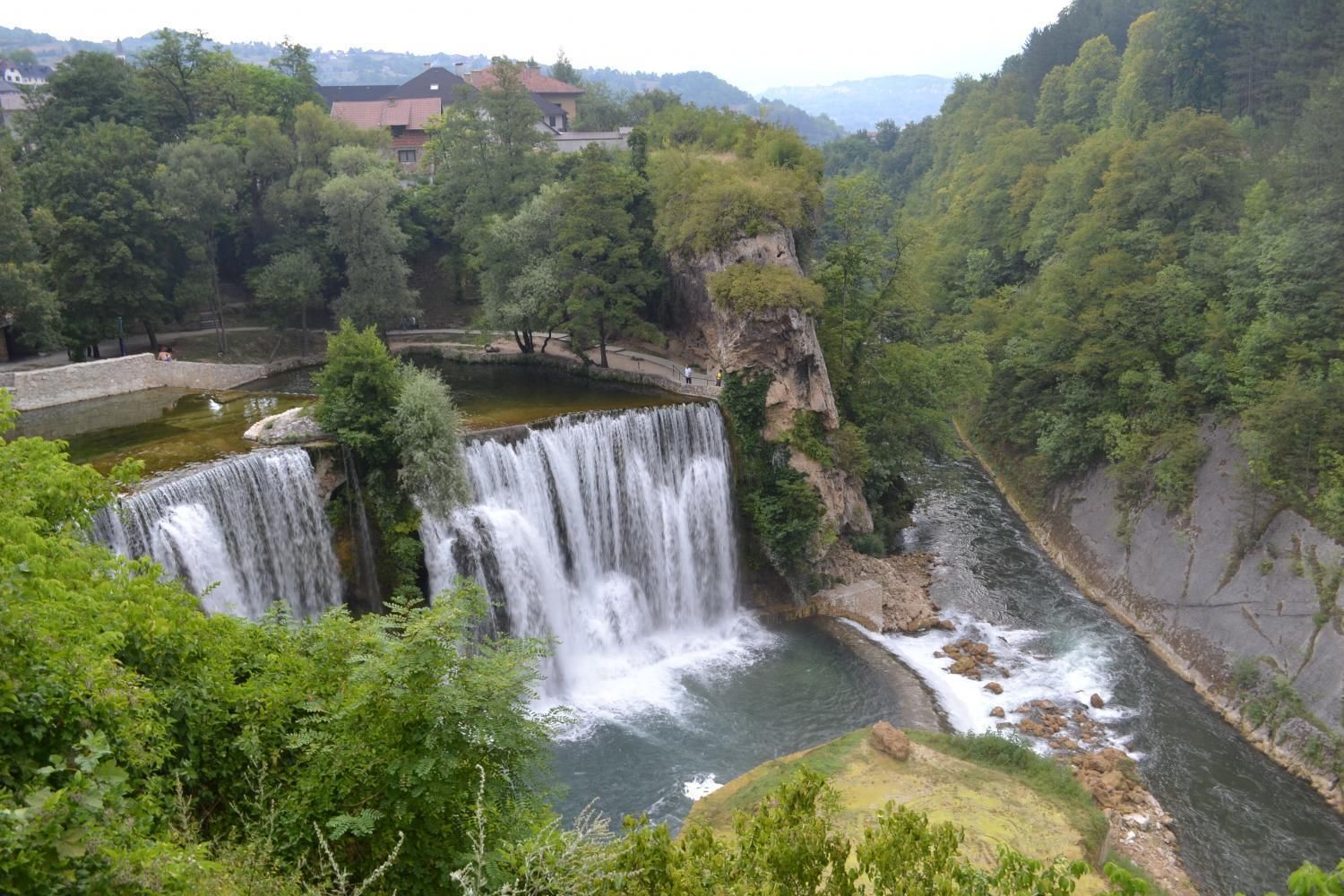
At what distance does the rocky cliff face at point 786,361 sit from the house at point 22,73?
11945 centimetres

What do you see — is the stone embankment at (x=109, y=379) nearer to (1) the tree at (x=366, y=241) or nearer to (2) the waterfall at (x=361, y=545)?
(1) the tree at (x=366, y=241)

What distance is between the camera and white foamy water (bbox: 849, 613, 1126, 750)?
22750mm

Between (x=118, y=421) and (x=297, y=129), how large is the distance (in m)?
16.4

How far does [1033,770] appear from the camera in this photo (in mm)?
18766

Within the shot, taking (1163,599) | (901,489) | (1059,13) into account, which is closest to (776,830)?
(1163,599)

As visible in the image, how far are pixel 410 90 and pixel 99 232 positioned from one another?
→ 39266 mm

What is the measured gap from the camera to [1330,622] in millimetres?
22562

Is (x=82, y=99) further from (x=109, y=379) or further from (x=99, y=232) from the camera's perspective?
(x=109, y=379)

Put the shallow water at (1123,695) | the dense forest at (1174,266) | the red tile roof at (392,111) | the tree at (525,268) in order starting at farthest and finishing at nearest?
the red tile roof at (392,111)
the tree at (525,268)
the dense forest at (1174,266)
the shallow water at (1123,695)

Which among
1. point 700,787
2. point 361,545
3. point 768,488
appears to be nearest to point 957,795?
point 700,787

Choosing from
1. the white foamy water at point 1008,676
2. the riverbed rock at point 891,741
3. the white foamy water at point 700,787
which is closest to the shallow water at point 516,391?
the white foamy water at point 1008,676

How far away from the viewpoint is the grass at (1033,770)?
17344 mm

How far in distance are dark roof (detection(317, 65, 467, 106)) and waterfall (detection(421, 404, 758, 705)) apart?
46.7 meters

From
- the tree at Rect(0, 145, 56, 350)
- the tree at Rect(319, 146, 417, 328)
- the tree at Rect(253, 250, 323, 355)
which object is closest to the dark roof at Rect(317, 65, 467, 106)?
the tree at Rect(253, 250, 323, 355)
